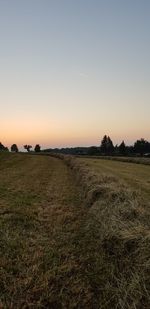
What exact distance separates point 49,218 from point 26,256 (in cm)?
383

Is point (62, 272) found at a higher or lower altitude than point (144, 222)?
lower

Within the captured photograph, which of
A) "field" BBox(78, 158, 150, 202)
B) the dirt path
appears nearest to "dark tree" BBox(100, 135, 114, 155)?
"field" BBox(78, 158, 150, 202)

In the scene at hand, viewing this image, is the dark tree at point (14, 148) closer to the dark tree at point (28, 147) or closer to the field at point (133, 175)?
the dark tree at point (28, 147)

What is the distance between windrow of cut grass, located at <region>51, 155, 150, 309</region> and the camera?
540 centimetres

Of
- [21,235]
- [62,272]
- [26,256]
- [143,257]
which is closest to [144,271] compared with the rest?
[143,257]

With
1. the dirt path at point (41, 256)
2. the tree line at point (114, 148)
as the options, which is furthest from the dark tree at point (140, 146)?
the dirt path at point (41, 256)

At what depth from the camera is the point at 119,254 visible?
22.9ft

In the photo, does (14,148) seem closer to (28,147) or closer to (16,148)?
(16,148)

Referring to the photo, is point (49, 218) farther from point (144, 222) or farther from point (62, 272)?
point (62, 272)

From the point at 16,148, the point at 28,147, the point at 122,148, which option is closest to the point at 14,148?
the point at 16,148

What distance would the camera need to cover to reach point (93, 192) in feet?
43.7

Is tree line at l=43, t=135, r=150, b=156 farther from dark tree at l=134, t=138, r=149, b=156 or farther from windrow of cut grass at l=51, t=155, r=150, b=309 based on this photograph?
windrow of cut grass at l=51, t=155, r=150, b=309

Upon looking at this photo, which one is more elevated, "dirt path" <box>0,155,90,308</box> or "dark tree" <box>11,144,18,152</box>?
"dark tree" <box>11,144,18,152</box>

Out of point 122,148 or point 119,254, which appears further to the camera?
point 122,148
